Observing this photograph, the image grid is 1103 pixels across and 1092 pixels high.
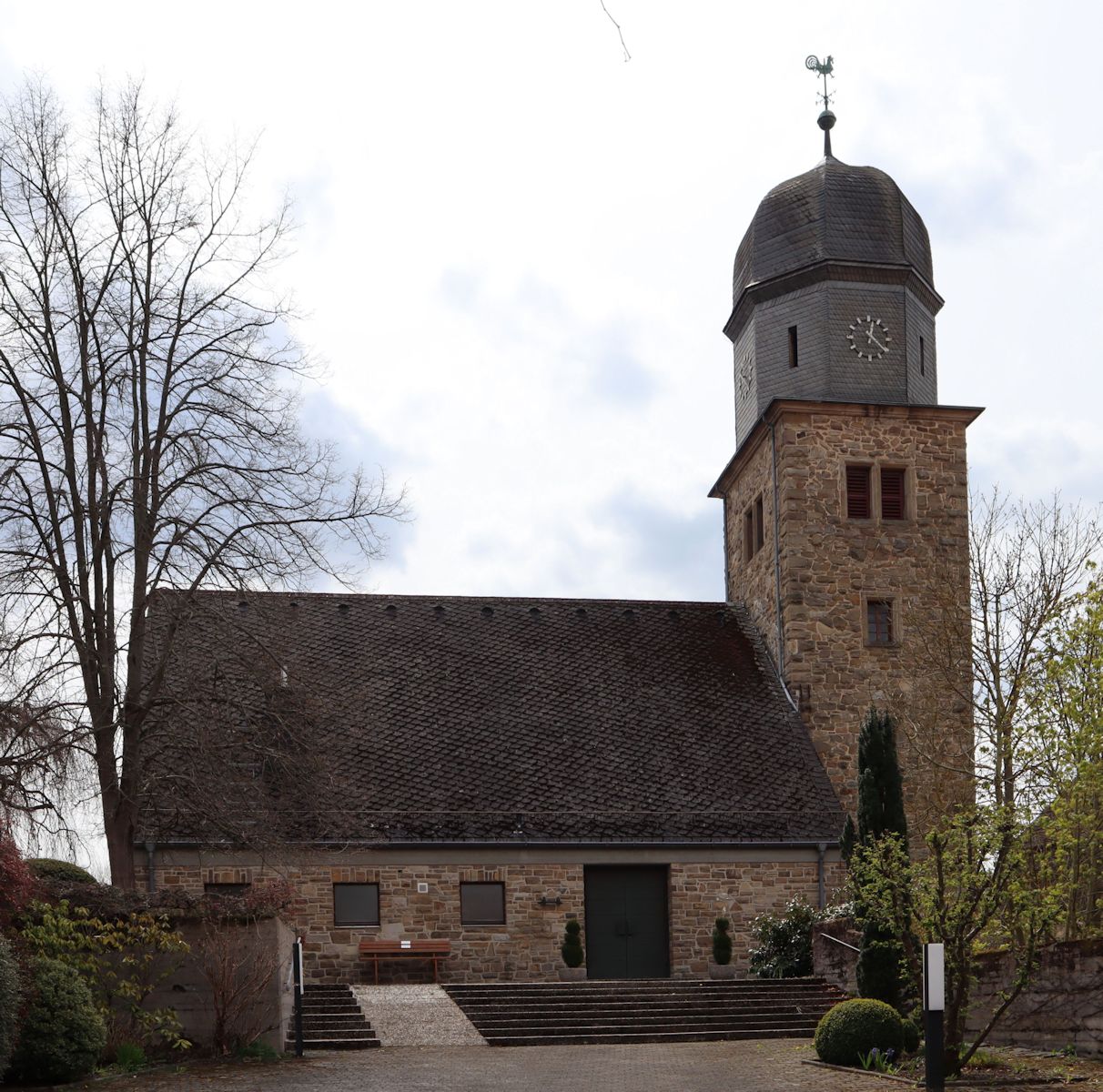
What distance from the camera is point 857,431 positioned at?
31234 mm

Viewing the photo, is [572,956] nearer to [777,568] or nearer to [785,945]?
[785,945]

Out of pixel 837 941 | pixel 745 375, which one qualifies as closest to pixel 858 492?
pixel 745 375

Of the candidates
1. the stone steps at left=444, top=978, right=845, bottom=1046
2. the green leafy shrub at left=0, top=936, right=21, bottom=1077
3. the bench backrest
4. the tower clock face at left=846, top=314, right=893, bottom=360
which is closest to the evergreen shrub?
the stone steps at left=444, top=978, right=845, bottom=1046

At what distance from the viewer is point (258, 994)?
57.2ft

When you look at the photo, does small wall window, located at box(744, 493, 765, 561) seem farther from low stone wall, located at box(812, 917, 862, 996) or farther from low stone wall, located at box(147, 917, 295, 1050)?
low stone wall, located at box(147, 917, 295, 1050)

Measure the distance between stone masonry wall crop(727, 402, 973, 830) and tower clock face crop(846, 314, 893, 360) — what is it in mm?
1180

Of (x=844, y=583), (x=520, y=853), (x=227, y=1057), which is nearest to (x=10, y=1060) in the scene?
(x=227, y=1057)

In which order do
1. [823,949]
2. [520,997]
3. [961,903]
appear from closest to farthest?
[961,903]
[520,997]
[823,949]

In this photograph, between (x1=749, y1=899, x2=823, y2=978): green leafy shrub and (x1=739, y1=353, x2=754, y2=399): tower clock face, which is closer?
(x1=749, y1=899, x2=823, y2=978): green leafy shrub

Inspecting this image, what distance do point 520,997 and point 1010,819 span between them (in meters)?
8.66

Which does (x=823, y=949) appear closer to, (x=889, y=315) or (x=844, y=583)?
(x=844, y=583)

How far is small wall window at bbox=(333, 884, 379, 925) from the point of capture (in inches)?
995

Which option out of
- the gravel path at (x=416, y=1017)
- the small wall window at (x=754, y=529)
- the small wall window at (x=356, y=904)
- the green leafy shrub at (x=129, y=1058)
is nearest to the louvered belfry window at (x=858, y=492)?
the small wall window at (x=754, y=529)

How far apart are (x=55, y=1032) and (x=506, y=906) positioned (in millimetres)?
11997
